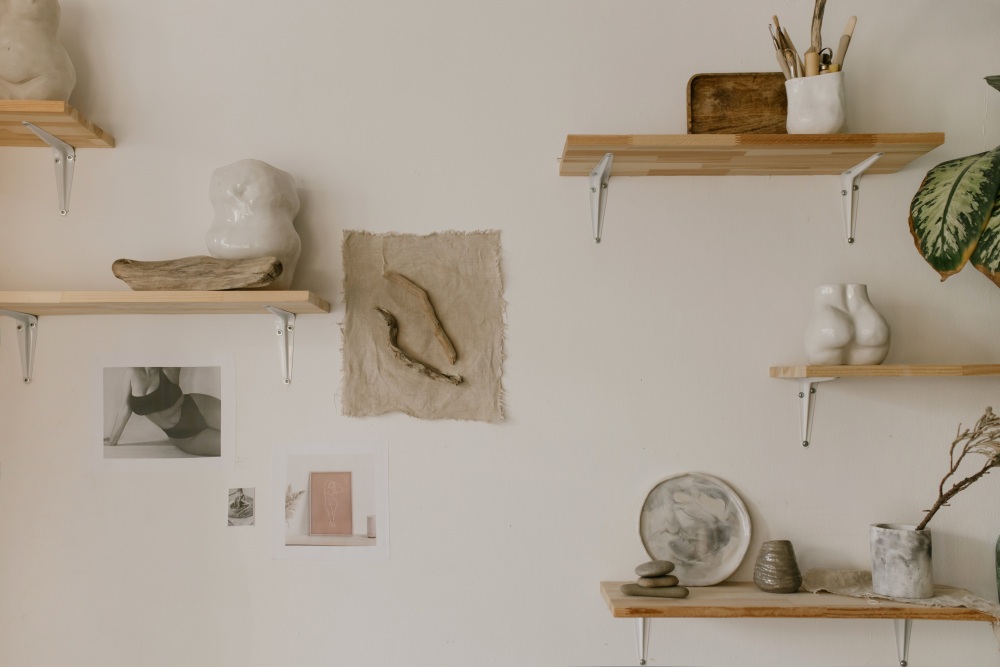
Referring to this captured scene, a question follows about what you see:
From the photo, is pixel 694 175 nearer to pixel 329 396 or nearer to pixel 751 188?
pixel 751 188

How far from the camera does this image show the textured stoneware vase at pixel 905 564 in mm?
1438

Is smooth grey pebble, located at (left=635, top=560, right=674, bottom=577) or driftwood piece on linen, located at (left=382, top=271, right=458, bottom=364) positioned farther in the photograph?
driftwood piece on linen, located at (left=382, top=271, right=458, bottom=364)

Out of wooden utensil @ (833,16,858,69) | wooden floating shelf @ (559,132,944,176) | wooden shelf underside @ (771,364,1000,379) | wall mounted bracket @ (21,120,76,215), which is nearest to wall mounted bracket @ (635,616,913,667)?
A: wooden shelf underside @ (771,364,1000,379)

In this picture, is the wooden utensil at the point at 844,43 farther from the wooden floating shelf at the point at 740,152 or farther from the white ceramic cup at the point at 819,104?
the wooden floating shelf at the point at 740,152

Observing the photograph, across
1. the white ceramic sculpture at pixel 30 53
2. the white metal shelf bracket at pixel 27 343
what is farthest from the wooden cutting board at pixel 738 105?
the white metal shelf bracket at pixel 27 343

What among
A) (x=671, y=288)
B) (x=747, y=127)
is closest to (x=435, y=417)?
(x=671, y=288)

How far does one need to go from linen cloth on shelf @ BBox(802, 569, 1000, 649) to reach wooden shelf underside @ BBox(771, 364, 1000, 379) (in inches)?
16.3

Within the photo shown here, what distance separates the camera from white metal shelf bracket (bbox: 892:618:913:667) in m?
1.54

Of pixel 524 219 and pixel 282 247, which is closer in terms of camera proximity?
pixel 282 247

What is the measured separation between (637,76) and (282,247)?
835 mm

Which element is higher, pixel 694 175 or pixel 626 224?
pixel 694 175

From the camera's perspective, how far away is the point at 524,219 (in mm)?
1636

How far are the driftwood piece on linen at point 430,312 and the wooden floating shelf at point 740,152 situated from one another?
396mm

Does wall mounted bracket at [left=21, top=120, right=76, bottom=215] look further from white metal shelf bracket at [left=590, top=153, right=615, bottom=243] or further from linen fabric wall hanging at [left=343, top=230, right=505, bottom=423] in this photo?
white metal shelf bracket at [left=590, top=153, right=615, bottom=243]
